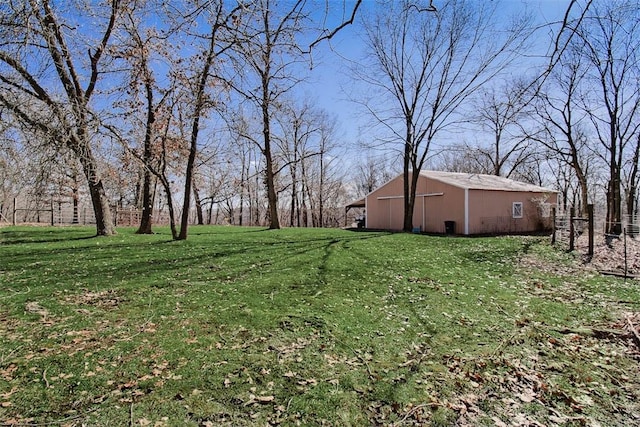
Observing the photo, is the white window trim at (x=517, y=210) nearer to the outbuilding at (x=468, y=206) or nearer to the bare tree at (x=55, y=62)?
the outbuilding at (x=468, y=206)

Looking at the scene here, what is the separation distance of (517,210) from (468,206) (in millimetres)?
3964

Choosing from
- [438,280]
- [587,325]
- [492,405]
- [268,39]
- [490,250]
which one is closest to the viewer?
[492,405]

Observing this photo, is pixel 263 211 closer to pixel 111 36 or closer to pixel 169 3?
pixel 111 36

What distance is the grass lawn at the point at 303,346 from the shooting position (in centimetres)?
304

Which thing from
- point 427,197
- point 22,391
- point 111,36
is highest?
point 111,36

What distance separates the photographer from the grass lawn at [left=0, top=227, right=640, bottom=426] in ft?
9.98

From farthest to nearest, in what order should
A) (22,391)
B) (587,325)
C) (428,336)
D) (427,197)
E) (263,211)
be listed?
(263,211) → (427,197) → (587,325) → (428,336) → (22,391)

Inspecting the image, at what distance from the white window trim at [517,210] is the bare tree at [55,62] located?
18.7 m

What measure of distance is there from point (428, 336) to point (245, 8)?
4.16 m

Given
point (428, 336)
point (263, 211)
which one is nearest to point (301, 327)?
point (428, 336)

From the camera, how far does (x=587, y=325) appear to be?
5203 mm

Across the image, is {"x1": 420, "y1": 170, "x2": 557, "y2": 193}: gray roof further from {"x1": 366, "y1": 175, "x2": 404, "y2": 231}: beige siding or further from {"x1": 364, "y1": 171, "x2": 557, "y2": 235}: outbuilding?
{"x1": 366, "y1": 175, "x2": 404, "y2": 231}: beige siding

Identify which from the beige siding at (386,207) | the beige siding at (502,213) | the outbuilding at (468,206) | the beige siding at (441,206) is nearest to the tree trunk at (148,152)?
the outbuilding at (468,206)

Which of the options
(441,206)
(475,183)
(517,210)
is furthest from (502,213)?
(441,206)
